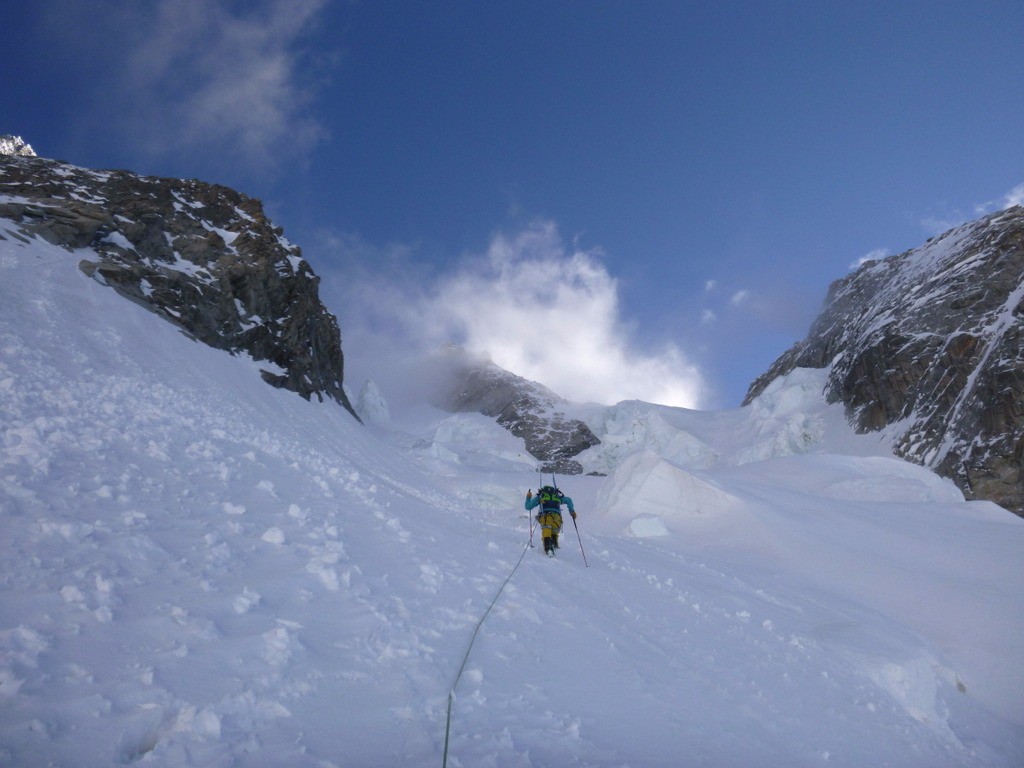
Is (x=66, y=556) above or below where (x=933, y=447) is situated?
below

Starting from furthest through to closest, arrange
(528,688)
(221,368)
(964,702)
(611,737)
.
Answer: (221,368) < (964,702) < (528,688) < (611,737)

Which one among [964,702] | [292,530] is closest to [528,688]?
[292,530]

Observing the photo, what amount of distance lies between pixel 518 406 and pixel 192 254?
6587cm

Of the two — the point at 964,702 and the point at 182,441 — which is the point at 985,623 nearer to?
the point at 964,702

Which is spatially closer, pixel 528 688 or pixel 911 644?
pixel 528 688

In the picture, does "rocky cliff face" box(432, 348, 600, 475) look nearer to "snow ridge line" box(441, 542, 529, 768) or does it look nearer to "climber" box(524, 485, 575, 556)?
"climber" box(524, 485, 575, 556)

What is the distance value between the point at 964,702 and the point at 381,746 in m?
9.49

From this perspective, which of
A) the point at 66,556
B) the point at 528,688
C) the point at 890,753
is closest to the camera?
the point at 528,688

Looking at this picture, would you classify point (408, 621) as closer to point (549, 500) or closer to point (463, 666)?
point (463, 666)

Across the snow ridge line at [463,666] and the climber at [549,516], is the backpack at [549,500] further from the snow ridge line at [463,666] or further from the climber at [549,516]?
the snow ridge line at [463,666]

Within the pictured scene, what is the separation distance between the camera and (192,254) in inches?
1463

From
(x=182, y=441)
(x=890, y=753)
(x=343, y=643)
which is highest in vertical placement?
(x=182, y=441)

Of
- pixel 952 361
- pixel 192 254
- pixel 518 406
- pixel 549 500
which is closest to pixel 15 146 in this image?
pixel 192 254

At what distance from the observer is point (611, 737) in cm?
375
